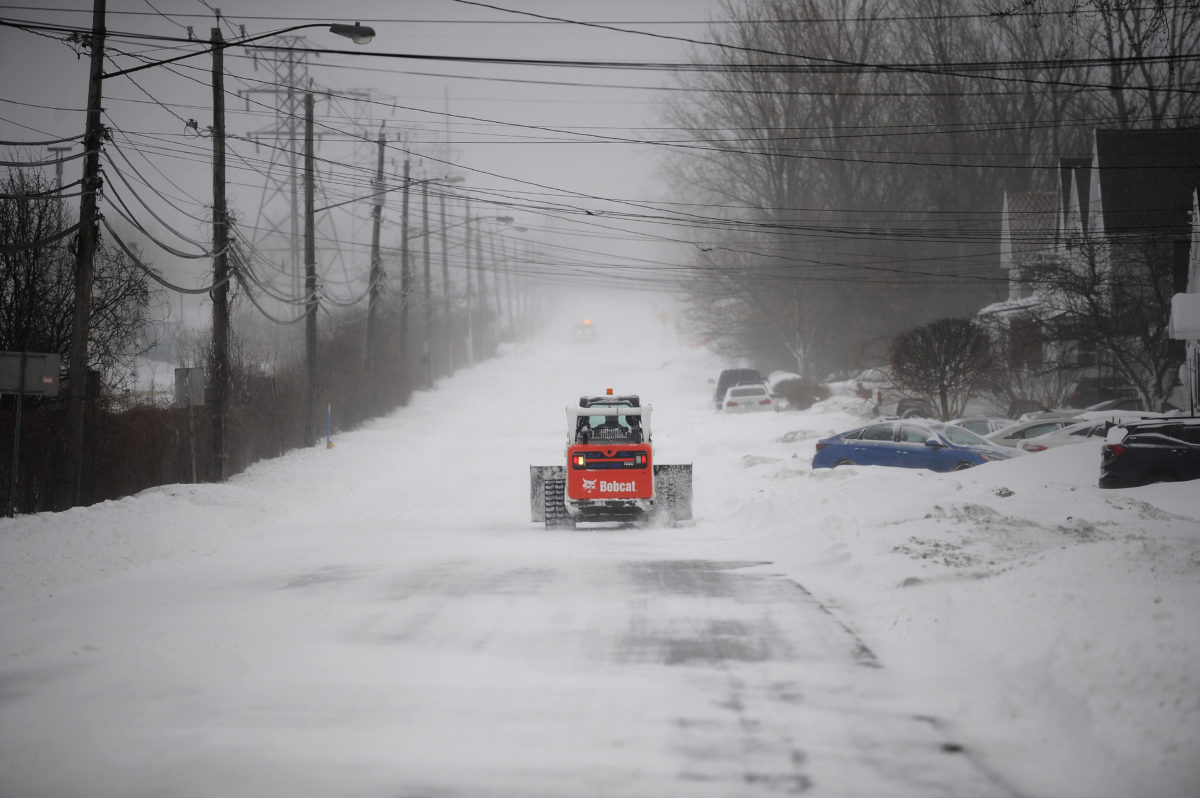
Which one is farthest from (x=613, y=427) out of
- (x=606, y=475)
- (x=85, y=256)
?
(x=85, y=256)

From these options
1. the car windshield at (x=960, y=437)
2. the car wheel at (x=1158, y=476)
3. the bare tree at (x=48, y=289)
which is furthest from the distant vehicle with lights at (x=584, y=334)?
the car wheel at (x=1158, y=476)

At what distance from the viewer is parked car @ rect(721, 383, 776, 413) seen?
5025 centimetres

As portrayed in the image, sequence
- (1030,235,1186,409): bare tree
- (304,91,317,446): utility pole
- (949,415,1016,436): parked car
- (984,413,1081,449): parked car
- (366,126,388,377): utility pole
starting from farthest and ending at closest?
1. (366,126,388,377): utility pole
2. (1030,235,1186,409): bare tree
3. (304,91,317,446): utility pole
4. (949,415,1016,436): parked car
5. (984,413,1081,449): parked car

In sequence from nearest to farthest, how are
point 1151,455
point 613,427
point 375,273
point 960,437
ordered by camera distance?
point 613,427
point 1151,455
point 960,437
point 375,273

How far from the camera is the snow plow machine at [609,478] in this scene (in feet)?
63.9

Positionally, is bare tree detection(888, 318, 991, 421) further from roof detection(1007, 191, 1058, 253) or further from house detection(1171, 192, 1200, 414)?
roof detection(1007, 191, 1058, 253)

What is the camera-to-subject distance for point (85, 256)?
60.7 ft

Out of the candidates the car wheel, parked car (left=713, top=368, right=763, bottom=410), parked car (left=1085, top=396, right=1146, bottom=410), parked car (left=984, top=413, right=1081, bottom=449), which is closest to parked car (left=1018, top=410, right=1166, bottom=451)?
parked car (left=984, top=413, right=1081, bottom=449)

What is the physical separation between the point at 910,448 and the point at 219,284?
621 inches

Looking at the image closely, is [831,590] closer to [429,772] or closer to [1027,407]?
[429,772]

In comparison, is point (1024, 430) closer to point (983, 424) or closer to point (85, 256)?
point (983, 424)

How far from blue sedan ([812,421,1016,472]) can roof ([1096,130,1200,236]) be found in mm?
21149

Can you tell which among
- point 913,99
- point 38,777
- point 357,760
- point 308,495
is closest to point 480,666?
point 357,760

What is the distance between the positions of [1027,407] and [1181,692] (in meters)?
36.2
